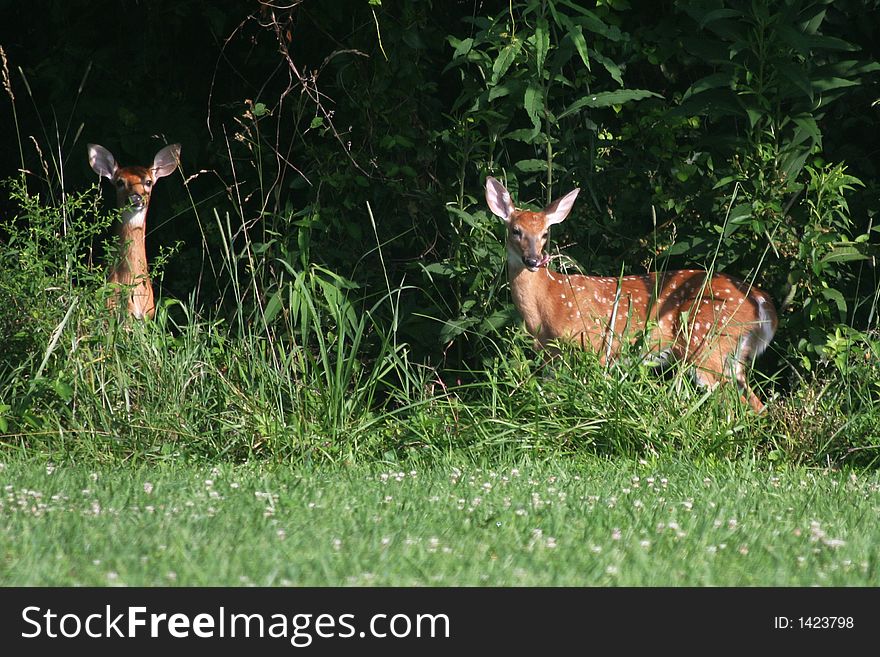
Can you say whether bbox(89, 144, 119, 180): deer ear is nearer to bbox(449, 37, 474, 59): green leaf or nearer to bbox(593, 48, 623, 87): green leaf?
bbox(449, 37, 474, 59): green leaf

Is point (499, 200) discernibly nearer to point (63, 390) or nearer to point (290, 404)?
point (290, 404)

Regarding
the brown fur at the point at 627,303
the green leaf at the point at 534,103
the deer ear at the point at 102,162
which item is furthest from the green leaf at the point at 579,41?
the deer ear at the point at 102,162

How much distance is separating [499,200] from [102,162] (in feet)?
7.34

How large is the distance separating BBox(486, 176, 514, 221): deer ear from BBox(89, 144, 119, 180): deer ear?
2116mm

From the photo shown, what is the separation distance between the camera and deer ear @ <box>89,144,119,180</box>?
256 inches

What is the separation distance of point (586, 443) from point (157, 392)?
1.89 m

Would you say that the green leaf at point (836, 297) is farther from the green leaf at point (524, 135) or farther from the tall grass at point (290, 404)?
the green leaf at point (524, 135)

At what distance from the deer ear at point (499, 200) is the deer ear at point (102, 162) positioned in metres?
2.12

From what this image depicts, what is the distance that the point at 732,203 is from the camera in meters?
5.83

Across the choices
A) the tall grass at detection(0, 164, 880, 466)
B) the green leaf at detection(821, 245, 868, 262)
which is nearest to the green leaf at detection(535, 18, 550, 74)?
the tall grass at detection(0, 164, 880, 466)

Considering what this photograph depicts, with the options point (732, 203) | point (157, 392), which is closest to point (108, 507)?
point (157, 392)

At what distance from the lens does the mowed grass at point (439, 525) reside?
312cm

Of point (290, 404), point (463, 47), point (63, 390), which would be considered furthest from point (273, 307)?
point (463, 47)

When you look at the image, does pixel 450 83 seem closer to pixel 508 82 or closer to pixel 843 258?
pixel 508 82
